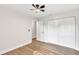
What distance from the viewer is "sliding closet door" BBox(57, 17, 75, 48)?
11.5ft

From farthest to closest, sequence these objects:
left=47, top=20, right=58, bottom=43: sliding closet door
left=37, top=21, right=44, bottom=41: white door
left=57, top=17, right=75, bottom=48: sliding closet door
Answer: left=37, top=21, right=44, bottom=41: white door, left=47, top=20, right=58, bottom=43: sliding closet door, left=57, top=17, right=75, bottom=48: sliding closet door

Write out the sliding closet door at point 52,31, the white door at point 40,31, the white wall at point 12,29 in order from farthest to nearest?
the white door at point 40,31 < the sliding closet door at point 52,31 < the white wall at point 12,29

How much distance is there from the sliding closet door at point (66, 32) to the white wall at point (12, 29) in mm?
2098

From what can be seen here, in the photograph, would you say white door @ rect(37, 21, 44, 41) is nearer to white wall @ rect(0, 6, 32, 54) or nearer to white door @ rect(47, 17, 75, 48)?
white door @ rect(47, 17, 75, 48)

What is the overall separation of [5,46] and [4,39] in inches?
13.0

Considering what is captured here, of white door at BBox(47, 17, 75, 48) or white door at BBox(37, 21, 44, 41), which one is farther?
white door at BBox(37, 21, 44, 41)

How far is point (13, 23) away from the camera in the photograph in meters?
3.40

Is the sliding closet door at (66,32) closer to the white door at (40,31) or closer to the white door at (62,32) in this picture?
the white door at (62,32)

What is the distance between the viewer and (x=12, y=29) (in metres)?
3.35

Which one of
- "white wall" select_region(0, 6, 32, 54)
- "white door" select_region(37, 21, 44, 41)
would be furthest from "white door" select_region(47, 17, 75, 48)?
"white wall" select_region(0, 6, 32, 54)

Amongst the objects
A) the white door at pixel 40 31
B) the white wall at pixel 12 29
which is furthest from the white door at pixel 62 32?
the white wall at pixel 12 29

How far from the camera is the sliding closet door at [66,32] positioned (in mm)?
3514

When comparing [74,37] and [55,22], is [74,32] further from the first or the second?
[55,22]
